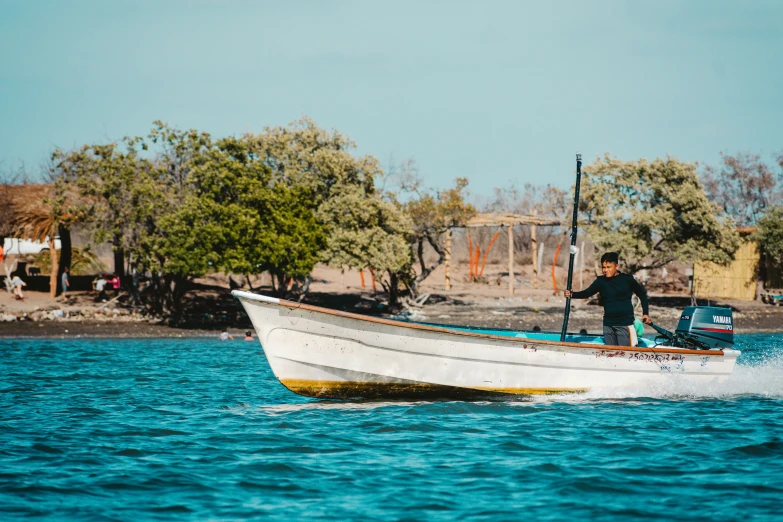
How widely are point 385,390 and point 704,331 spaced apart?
546cm

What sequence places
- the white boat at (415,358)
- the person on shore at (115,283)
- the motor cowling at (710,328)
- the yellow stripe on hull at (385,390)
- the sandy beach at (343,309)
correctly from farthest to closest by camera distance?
the person on shore at (115,283), the sandy beach at (343,309), the motor cowling at (710,328), the yellow stripe on hull at (385,390), the white boat at (415,358)

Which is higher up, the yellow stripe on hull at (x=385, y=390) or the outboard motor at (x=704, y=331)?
the outboard motor at (x=704, y=331)

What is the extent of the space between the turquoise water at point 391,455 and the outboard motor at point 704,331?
2.28ft

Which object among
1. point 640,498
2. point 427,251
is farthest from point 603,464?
point 427,251

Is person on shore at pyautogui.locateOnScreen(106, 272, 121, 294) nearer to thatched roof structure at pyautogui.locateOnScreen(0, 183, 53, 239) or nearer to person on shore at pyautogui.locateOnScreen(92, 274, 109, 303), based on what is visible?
person on shore at pyautogui.locateOnScreen(92, 274, 109, 303)

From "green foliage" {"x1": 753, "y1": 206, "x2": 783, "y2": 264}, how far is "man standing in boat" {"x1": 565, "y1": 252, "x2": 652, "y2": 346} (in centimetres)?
2545

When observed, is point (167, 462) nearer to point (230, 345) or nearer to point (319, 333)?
point (319, 333)

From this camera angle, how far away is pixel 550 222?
1460 inches

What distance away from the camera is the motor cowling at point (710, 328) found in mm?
13984

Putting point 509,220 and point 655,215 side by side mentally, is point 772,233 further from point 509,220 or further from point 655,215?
point 509,220

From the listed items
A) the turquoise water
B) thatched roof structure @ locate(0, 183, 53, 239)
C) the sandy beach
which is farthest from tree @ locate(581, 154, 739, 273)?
thatched roof structure @ locate(0, 183, 53, 239)

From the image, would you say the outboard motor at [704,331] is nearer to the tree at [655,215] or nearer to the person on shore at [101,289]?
the tree at [655,215]

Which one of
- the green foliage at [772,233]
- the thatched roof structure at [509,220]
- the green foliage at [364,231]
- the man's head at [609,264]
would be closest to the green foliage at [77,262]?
the green foliage at [364,231]

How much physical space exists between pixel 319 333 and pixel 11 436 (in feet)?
13.7
